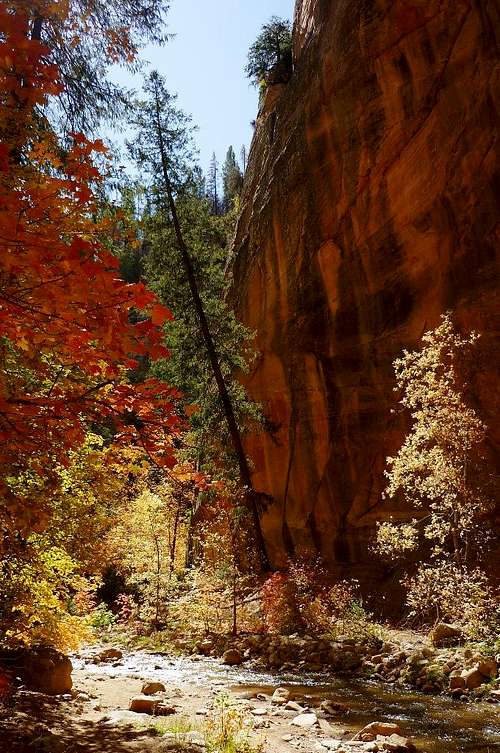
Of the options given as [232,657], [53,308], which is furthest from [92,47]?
[232,657]

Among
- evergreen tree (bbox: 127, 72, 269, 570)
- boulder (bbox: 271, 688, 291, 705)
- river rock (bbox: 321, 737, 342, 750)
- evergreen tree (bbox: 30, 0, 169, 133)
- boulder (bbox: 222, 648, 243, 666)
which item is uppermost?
evergreen tree (bbox: 127, 72, 269, 570)

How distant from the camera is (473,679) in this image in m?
7.77

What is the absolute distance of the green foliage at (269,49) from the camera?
80.1 feet

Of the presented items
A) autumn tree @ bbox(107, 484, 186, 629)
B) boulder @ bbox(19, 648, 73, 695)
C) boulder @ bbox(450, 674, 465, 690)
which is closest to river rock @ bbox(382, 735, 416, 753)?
boulder @ bbox(450, 674, 465, 690)

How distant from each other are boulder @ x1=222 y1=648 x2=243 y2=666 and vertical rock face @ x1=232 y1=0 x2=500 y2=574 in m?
5.91

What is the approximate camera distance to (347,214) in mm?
17281

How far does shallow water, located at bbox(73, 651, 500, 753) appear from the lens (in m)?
5.98

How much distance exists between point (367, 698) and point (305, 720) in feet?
6.31

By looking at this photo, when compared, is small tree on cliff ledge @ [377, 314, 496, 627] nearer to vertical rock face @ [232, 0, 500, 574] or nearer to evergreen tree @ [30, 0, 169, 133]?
vertical rock face @ [232, 0, 500, 574]

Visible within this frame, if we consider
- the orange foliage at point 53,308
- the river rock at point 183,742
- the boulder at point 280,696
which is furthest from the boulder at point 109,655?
the orange foliage at point 53,308

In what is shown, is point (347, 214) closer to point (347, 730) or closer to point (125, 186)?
point (125, 186)

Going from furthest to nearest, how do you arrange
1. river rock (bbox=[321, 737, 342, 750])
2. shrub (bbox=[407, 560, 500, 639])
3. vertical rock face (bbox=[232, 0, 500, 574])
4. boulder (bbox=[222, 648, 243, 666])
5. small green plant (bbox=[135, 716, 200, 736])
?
1. vertical rock face (bbox=[232, 0, 500, 574])
2. boulder (bbox=[222, 648, 243, 666])
3. shrub (bbox=[407, 560, 500, 639])
4. small green plant (bbox=[135, 716, 200, 736])
5. river rock (bbox=[321, 737, 342, 750])

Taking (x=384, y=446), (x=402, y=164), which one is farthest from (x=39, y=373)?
(x=402, y=164)

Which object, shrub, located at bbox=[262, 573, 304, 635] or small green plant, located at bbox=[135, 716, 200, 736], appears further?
shrub, located at bbox=[262, 573, 304, 635]
